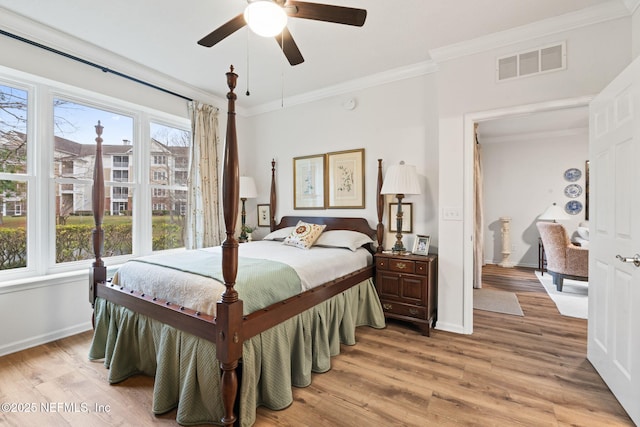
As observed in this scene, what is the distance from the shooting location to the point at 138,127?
342cm

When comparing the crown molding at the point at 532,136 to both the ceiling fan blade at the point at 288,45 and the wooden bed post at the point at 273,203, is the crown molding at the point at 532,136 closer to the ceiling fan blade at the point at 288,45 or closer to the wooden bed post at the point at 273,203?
the wooden bed post at the point at 273,203

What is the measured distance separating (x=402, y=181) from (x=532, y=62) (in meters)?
1.47

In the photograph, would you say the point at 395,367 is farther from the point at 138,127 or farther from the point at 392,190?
the point at 138,127

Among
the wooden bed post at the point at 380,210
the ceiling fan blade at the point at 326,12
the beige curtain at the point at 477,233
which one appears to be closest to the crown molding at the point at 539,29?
the wooden bed post at the point at 380,210

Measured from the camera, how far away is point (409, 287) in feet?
9.46

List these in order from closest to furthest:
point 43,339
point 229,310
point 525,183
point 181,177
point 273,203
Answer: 1. point 229,310
2. point 43,339
3. point 181,177
4. point 273,203
5. point 525,183

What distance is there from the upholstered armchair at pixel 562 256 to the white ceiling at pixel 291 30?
2956 mm

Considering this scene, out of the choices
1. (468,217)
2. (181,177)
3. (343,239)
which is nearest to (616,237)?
(468,217)

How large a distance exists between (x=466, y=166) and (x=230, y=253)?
2.36 meters

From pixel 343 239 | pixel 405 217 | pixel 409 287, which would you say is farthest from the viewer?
pixel 405 217

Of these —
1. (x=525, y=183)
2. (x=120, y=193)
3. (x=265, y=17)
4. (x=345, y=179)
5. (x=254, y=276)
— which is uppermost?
(x=265, y=17)

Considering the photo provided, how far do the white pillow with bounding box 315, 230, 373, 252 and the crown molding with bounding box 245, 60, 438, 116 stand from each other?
1788 mm

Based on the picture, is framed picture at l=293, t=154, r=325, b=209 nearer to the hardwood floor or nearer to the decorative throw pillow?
the decorative throw pillow

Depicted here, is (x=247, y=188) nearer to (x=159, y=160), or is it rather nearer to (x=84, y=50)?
(x=159, y=160)
